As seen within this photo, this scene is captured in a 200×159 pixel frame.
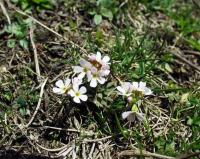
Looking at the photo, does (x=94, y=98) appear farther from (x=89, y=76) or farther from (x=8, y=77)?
(x=8, y=77)

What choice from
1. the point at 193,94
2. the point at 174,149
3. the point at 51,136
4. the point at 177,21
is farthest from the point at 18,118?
the point at 177,21

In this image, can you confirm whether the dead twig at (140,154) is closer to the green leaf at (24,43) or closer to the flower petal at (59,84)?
the flower petal at (59,84)

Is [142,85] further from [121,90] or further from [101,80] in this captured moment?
[101,80]

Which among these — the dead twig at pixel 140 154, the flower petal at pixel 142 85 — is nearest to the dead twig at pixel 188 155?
the dead twig at pixel 140 154

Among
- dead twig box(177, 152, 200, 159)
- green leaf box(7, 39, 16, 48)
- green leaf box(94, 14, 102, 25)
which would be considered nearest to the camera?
dead twig box(177, 152, 200, 159)

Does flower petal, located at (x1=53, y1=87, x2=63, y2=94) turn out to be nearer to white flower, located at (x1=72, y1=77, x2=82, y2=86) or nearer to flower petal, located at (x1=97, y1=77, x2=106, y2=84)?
white flower, located at (x1=72, y1=77, x2=82, y2=86)

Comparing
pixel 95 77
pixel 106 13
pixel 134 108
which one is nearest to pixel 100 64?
pixel 95 77

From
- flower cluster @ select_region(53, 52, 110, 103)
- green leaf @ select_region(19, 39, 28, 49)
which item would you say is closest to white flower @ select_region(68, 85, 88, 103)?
flower cluster @ select_region(53, 52, 110, 103)
